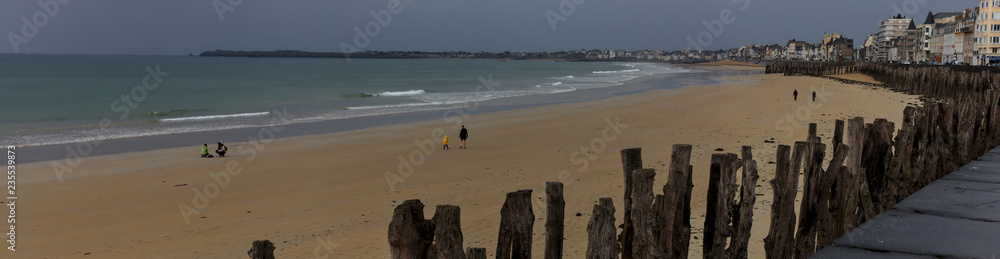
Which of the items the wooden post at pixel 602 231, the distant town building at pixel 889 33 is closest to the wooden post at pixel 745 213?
the wooden post at pixel 602 231

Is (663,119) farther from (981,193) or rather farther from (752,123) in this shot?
(981,193)

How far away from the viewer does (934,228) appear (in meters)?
4.83

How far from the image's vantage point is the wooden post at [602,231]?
3.74 m

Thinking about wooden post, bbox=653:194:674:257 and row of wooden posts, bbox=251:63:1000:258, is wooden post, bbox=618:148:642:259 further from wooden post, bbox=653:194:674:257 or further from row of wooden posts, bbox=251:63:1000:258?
wooden post, bbox=653:194:674:257

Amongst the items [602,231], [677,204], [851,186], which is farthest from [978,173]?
[602,231]

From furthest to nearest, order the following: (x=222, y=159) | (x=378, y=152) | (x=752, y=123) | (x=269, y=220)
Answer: (x=752, y=123) < (x=378, y=152) < (x=222, y=159) < (x=269, y=220)

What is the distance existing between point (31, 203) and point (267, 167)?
468 cm

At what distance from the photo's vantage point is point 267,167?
1578 centimetres

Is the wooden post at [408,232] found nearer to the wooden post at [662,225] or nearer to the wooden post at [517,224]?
the wooden post at [517,224]

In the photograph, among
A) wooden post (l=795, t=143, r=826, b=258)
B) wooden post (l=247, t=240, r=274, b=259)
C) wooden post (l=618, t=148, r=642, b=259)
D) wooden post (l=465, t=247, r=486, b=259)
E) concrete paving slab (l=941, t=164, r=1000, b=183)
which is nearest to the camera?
wooden post (l=247, t=240, r=274, b=259)

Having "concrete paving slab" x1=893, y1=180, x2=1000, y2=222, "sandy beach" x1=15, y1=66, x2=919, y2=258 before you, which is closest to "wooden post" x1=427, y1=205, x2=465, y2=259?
"concrete paving slab" x1=893, y1=180, x2=1000, y2=222

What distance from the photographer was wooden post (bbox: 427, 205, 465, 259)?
329 centimetres

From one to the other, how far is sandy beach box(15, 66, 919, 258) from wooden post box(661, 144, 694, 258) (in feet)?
11.3

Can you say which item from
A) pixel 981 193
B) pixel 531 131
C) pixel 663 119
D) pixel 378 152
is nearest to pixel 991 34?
pixel 663 119
